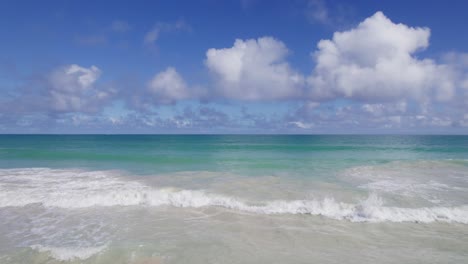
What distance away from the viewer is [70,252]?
6820 millimetres

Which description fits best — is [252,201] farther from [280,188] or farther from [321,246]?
[321,246]

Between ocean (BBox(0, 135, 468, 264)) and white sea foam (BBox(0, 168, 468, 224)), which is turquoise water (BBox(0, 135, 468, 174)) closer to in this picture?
ocean (BBox(0, 135, 468, 264))

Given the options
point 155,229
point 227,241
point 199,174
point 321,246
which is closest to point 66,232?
point 155,229

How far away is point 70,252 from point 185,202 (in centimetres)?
486

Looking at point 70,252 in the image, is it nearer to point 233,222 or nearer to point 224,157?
point 233,222

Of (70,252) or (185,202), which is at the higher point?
(185,202)

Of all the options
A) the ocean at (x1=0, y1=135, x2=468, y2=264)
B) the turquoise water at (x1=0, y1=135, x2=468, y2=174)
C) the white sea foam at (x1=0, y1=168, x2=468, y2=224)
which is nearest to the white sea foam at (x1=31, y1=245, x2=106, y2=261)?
the ocean at (x1=0, y1=135, x2=468, y2=264)

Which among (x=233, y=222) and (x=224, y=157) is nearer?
(x=233, y=222)

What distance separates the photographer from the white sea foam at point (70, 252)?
6621 millimetres

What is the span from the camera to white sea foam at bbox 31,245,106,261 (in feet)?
21.7

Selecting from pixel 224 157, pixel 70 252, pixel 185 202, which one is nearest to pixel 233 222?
pixel 185 202

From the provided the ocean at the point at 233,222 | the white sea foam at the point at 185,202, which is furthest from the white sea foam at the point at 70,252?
the white sea foam at the point at 185,202

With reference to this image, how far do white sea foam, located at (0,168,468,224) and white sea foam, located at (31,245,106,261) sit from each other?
4070 millimetres

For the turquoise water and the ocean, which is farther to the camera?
the turquoise water
